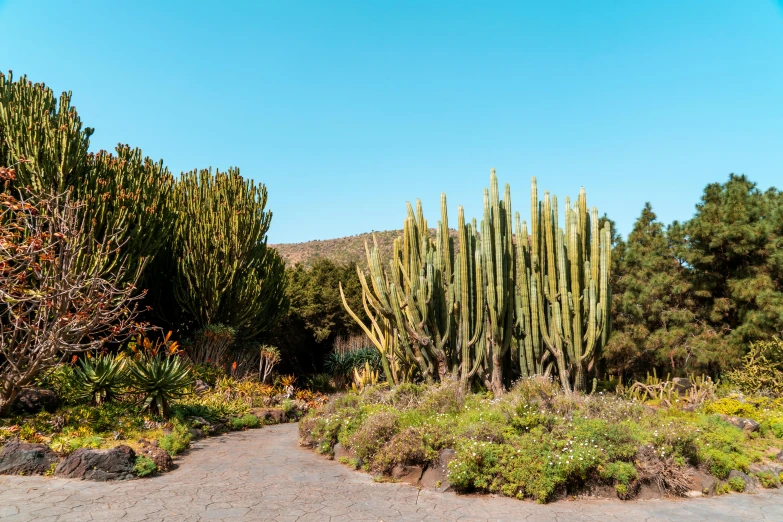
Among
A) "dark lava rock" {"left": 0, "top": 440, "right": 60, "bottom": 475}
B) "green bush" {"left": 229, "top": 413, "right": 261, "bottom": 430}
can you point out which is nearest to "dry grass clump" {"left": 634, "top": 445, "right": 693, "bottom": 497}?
"dark lava rock" {"left": 0, "top": 440, "right": 60, "bottom": 475}

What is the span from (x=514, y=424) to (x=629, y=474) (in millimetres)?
1383

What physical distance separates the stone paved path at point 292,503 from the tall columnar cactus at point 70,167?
524cm

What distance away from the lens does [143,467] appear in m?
6.36

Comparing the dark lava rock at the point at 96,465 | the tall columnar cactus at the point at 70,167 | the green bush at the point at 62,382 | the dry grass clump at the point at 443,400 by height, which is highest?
the tall columnar cactus at the point at 70,167

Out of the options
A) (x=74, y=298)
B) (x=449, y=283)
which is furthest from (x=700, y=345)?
(x=74, y=298)

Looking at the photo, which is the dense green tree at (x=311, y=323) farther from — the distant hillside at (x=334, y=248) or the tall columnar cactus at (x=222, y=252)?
the distant hillside at (x=334, y=248)

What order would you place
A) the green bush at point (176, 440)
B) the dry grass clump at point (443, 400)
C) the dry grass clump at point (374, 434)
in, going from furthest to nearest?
the dry grass clump at point (443, 400)
the green bush at point (176, 440)
the dry grass clump at point (374, 434)

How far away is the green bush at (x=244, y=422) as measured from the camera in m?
10.2

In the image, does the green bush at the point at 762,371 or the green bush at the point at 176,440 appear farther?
the green bush at the point at 762,371

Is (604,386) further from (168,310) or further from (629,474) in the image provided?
(168,310)

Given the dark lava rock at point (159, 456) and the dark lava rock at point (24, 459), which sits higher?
the dark lava rock at point (24, 459)

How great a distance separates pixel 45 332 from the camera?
7.38 meters

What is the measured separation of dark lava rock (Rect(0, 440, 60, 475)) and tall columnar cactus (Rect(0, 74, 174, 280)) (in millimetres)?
4247


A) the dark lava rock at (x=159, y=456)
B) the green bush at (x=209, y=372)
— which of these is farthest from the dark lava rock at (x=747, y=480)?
the green bush at (x=209, y=372)
